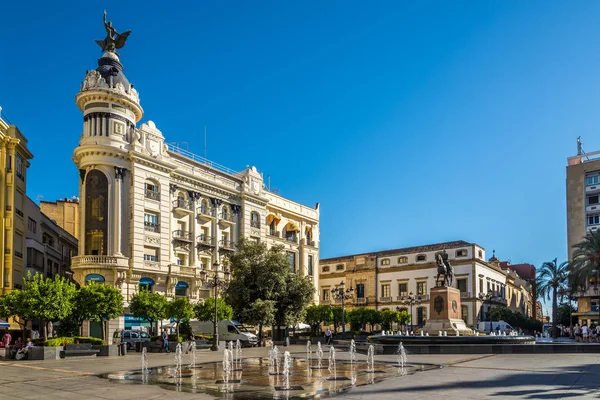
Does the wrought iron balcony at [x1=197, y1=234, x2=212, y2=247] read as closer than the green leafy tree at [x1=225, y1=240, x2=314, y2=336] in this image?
No

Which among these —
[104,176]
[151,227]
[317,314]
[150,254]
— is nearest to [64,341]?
[150,254]

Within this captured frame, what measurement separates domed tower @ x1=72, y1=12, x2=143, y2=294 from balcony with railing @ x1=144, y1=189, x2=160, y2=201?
1.66m

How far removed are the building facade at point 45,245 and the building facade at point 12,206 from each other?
45.3 inches

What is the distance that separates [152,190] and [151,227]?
9.68 ft

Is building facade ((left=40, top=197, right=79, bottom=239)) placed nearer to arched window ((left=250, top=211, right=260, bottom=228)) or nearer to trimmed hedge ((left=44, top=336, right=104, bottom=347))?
arched window ((left=250, top=211, right=260, bottom=228))

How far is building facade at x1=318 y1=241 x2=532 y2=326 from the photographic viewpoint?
70062mm

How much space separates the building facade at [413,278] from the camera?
2758 inches

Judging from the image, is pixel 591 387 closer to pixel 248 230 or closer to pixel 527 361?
pixel 527 361

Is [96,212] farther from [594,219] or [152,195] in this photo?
[594,219]

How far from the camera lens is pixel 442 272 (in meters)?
33.4

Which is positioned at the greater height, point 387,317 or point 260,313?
point 260,313

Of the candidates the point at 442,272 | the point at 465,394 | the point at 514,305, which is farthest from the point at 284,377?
the point at 514,305

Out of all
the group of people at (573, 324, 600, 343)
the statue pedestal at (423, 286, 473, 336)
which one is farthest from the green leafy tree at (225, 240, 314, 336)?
the group of people at (573, 324, 600, 343)

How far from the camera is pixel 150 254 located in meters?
45.4
